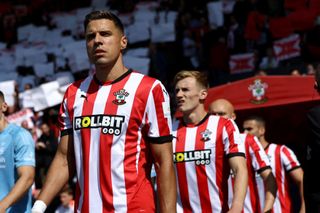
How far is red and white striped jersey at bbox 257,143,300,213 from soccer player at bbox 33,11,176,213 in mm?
4289

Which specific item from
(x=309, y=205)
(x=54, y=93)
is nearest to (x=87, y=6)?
(x=54, y=93)

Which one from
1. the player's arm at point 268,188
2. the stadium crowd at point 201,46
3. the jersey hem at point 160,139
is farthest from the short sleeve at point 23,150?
the stadium crowd at point 201,46

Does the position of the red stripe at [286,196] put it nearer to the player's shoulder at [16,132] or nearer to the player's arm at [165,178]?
the player's shoulder at [16,132]

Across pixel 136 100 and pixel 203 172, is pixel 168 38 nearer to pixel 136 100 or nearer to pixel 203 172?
pixel 203 172

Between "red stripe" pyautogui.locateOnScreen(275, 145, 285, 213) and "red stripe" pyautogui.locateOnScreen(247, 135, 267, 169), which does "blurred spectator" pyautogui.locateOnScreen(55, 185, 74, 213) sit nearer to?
"red stripe" pyautogui.locateOnScreen(275, 145, 285, 213)

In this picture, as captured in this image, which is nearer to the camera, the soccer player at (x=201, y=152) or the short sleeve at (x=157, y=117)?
the short sleeve at (x=157, y=117)

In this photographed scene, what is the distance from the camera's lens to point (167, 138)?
5.07 meters

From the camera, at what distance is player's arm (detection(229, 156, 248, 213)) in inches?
250

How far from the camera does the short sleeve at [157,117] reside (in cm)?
505

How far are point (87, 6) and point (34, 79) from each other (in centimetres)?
396

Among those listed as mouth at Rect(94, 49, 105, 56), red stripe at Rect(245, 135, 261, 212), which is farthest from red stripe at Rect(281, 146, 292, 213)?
mouth at Rect(94, 49, 105, 56)

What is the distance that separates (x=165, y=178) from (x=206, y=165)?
73.9 inches

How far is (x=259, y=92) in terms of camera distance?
1057 cm

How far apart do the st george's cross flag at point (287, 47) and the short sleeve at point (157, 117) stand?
1039 centimetres
